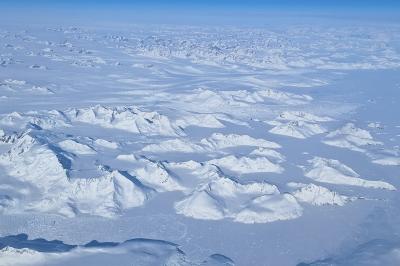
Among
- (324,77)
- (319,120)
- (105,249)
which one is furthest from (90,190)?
(324,77)

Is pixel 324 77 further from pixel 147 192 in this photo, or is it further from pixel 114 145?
pixel 147 192

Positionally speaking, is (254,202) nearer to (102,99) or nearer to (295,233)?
(295,233)

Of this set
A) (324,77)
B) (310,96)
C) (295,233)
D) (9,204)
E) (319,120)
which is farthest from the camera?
(324,77)

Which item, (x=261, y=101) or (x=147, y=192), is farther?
(x=261, y=101)

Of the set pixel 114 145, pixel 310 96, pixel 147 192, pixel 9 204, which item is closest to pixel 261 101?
pixel 310 96

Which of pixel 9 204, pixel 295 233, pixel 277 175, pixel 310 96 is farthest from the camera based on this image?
pixel 310 96

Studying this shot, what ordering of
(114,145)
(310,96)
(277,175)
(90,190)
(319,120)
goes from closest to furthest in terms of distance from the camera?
(90,190)
(277,175)
(114,145)
(319,120)
(310,96)
